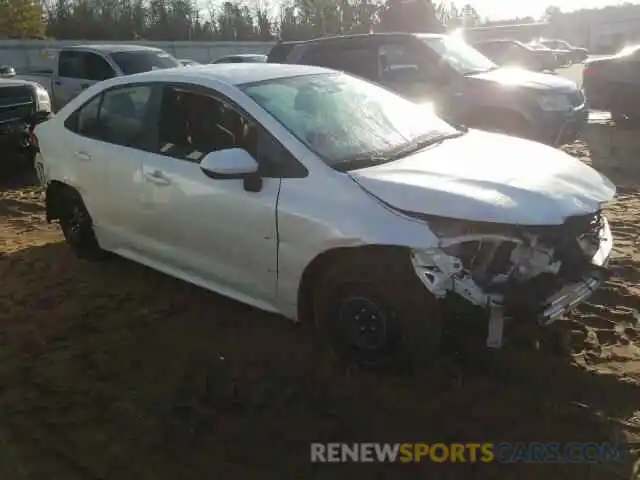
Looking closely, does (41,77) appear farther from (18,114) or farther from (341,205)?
(341,205)

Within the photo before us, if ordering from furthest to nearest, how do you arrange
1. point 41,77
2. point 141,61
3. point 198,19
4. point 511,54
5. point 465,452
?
1. point 198,19
2. point 511,54
3. point 41,77
4. point 141,61
5. point 465,452

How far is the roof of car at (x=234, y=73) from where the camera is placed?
3951 millimetres

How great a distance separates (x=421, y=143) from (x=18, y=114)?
20.4ft

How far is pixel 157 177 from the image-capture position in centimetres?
400

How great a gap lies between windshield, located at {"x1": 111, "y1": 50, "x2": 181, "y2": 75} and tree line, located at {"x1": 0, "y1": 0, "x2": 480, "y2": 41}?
65.0 ft

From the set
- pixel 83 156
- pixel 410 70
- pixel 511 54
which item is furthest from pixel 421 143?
pixel 511 54

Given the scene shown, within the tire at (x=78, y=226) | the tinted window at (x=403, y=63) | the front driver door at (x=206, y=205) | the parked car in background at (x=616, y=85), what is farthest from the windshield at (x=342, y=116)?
the parked car in background at (x=616, y=85)

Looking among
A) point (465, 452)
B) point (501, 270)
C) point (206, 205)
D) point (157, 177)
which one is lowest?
point (465, 452)

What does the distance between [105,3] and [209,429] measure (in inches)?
1325

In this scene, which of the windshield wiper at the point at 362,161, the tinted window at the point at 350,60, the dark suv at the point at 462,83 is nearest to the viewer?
the windshield wiper at the point at 362,161

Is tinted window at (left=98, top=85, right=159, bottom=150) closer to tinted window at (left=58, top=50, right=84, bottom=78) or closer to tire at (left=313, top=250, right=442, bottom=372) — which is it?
tire at (left=313, top=250, right=442, bottom=372)

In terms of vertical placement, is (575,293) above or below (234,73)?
below

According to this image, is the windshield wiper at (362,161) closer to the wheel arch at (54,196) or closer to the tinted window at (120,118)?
the tinted window at (120,118)

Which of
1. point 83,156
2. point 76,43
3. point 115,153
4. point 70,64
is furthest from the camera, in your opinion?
point 76,43
